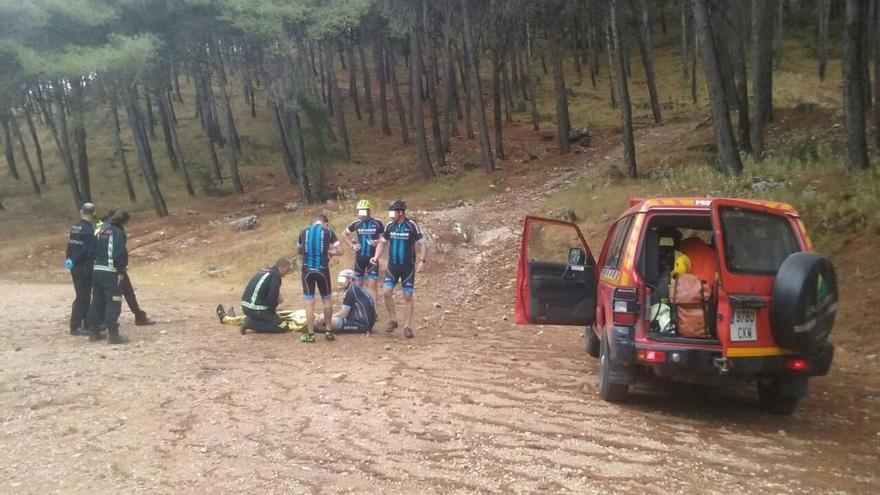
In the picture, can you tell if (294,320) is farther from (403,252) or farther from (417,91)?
(417,91)

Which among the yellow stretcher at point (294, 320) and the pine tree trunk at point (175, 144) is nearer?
the yellow stretcher at point (294, 320)

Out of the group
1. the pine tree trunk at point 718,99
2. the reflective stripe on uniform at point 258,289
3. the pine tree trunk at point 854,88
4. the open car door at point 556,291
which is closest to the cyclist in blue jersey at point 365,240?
the reflective stripe on uniform at point 258,289

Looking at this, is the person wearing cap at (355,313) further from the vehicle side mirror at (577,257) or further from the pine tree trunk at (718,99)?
the pine tree trunk at (718,99)

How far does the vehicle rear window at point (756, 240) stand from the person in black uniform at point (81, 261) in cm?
792

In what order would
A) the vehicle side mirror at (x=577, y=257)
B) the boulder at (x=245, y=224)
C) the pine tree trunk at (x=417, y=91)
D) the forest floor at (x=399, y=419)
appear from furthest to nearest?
the pine tree trunk at (x=417, y=91) → the boulder at (x=245, y=224) → the vehicle side mirror at (x=577, y=257) → the forest floor at (x=399, y=419)

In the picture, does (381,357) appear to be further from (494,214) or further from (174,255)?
(174,255)

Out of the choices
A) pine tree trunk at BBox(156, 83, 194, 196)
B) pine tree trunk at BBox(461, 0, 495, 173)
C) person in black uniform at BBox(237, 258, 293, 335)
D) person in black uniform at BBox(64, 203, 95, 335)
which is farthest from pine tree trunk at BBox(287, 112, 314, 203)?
person in black uniform at BBox(237, 258, 293, 335)

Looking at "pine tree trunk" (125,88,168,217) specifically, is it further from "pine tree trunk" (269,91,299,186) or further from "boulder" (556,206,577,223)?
"boulder" (556,206,577,223)

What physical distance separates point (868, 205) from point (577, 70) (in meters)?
37.4

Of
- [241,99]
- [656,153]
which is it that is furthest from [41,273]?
[241,99]

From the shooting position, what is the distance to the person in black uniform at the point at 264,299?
9.66 metres

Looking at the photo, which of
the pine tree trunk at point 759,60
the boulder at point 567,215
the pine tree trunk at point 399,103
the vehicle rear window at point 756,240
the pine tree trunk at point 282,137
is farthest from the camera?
the pine tree trunk at point 399,103

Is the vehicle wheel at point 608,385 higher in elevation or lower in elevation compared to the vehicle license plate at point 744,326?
lower

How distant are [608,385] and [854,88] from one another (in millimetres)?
8544
